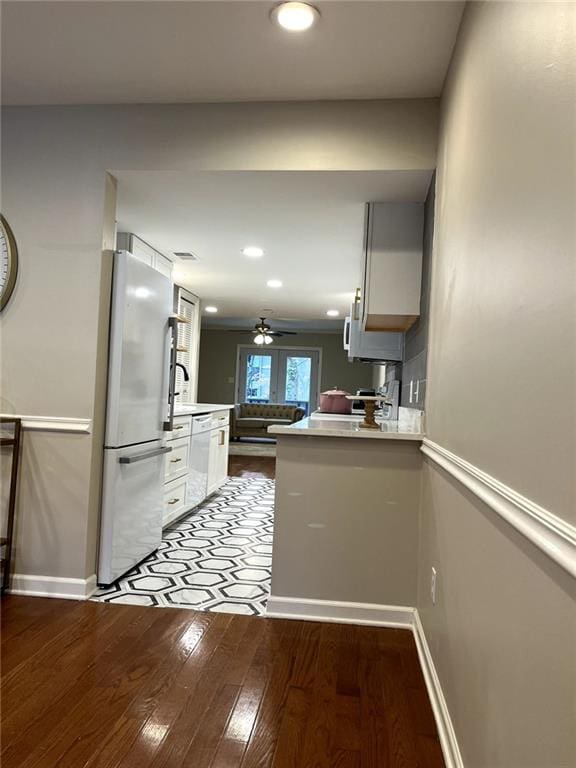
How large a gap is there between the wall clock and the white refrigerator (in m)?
0.49

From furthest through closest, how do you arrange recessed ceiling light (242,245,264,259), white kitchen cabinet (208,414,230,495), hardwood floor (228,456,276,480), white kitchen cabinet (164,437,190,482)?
1. hardwood floor (228,456,276,480)
2. white kitchen cabinet (208,414,230,495)
3. recessed ceiling light (242,245,264,259)
4. white kitchen cabinet (164,437,190,482)

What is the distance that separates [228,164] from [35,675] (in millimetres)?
2308

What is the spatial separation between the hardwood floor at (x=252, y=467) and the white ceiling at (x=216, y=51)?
14.5 ft

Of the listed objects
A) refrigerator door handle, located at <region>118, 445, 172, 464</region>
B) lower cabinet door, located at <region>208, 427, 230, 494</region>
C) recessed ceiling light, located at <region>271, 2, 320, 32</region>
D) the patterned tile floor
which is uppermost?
recessed ceiling light, located at <region>271, 2, 320, 32</region>

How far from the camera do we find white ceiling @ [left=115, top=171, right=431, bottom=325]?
2645 mm

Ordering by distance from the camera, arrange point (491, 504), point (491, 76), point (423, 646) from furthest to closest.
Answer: point (423, 646) < point (491, 76) < point (491, 504)

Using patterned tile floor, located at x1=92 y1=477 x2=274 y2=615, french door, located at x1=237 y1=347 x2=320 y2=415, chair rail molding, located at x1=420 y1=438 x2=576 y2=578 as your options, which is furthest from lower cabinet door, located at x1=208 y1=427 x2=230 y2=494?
french door, located at x1=237 y1=347 x2=320 y2=415

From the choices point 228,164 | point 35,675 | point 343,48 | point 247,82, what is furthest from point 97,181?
point 35,675

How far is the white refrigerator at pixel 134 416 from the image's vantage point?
2.71 meters

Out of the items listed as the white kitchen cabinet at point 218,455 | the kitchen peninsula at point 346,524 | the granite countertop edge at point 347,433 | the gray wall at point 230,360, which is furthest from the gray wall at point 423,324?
the gray wall at point 230,360

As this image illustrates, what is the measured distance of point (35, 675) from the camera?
6.08ft

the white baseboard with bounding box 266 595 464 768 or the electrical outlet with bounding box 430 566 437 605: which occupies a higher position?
the electrical outlet with bounding box 430 566 437 605

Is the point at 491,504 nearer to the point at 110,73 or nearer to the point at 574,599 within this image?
the point at 574,599

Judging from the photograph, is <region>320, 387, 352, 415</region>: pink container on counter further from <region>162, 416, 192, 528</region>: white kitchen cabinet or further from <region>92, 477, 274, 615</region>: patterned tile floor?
<region>162, 416, 192, 528</region>: white kitchen cabinet
